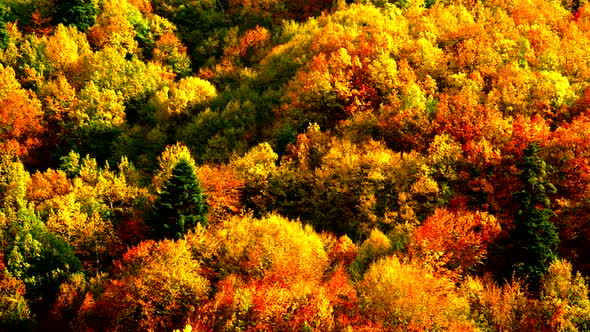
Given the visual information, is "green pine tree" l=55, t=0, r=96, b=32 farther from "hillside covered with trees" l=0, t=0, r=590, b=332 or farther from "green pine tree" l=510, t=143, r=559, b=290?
"green pine tree" l=510, t=143, r=559, b=290

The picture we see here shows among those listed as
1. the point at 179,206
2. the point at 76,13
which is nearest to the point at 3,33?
the point at 76,13

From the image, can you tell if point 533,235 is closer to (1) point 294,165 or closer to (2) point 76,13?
(1) point 294,165

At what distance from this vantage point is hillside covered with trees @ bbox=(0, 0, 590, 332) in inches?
2242

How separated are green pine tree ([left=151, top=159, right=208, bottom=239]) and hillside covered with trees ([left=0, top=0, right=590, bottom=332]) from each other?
0.20m

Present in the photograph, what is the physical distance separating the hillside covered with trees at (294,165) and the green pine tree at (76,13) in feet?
1.18

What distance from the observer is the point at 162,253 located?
6000 cm

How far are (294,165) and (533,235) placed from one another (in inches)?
1227

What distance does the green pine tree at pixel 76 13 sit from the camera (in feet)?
342

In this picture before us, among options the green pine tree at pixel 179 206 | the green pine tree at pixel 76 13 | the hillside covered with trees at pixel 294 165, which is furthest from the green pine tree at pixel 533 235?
the green pine tree at pixel 76 13

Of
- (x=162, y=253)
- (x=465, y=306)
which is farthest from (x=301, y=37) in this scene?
(x=465, y=306)

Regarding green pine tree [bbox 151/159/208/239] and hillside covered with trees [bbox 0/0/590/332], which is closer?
hillside covered with trees [bbox 0/0/590/332]

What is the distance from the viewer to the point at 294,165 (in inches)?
3127

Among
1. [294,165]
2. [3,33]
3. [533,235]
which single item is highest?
[3,33]

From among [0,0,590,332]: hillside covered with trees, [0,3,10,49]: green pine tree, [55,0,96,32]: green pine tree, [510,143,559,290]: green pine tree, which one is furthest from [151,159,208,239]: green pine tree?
[55,0,96,32]: green pine tree
